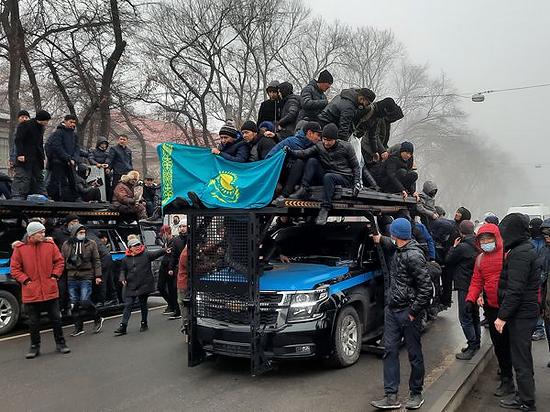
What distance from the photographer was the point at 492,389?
5938 mm

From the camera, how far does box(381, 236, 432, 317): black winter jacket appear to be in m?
4.91

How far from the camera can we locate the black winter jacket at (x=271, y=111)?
8844 millimetres

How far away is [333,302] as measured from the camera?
6.20 meters

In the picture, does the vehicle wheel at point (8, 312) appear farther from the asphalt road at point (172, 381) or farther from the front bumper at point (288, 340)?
the front bumper at point (288, 340)

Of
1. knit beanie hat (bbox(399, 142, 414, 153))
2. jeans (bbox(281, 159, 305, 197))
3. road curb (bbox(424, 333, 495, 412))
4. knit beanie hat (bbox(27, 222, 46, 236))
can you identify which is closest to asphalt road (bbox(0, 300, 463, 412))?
road curb (bbox(424, 333, 495, 412))

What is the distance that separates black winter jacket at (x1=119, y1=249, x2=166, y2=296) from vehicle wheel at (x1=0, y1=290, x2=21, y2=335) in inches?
76.8

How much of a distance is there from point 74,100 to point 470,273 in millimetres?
19154

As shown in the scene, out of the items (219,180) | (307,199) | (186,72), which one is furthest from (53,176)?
(186,72)

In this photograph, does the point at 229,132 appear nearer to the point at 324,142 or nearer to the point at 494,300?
the point at 324,142

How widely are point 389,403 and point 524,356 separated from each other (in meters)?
1.39

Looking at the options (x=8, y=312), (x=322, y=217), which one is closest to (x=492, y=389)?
(x=322, y=217)

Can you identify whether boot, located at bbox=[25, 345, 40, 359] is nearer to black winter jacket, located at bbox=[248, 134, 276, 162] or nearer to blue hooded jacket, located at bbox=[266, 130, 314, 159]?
black winter jacket, located at bbox=[248, 134, 276, 162]

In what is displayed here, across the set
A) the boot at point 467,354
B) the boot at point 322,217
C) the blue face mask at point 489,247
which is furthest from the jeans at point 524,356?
the boot at point 322,217

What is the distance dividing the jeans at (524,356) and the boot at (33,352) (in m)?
6.57
